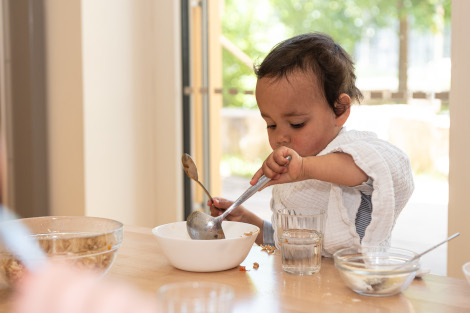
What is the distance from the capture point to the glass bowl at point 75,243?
37.2 inches

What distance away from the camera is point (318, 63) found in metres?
1.40

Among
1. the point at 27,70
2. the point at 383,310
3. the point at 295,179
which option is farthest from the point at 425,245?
the point at 27,70

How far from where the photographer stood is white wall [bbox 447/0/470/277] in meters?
1.98

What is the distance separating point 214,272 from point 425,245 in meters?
1.52

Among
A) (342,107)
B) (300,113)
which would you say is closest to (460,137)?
(342,107)

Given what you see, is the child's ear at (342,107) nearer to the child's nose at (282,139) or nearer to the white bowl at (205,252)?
the child's nose at (282,139)

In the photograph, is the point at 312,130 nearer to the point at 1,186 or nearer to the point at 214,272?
the point at 214,272

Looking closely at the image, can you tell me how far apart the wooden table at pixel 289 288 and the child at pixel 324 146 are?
5.5 inches

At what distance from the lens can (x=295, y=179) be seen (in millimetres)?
1157

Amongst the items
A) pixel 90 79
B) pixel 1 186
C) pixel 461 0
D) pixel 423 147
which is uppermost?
pixel 461 0

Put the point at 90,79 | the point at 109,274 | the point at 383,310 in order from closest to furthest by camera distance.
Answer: the point at 383,310, the point at 109,274, the point at 90,79

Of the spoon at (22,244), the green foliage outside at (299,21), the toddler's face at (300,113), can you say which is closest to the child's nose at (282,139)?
the toddler's face at (300,113)

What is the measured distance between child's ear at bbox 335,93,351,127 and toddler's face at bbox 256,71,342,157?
0.02 meters

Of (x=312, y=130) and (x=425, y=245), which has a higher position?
(x=312, y=130)
